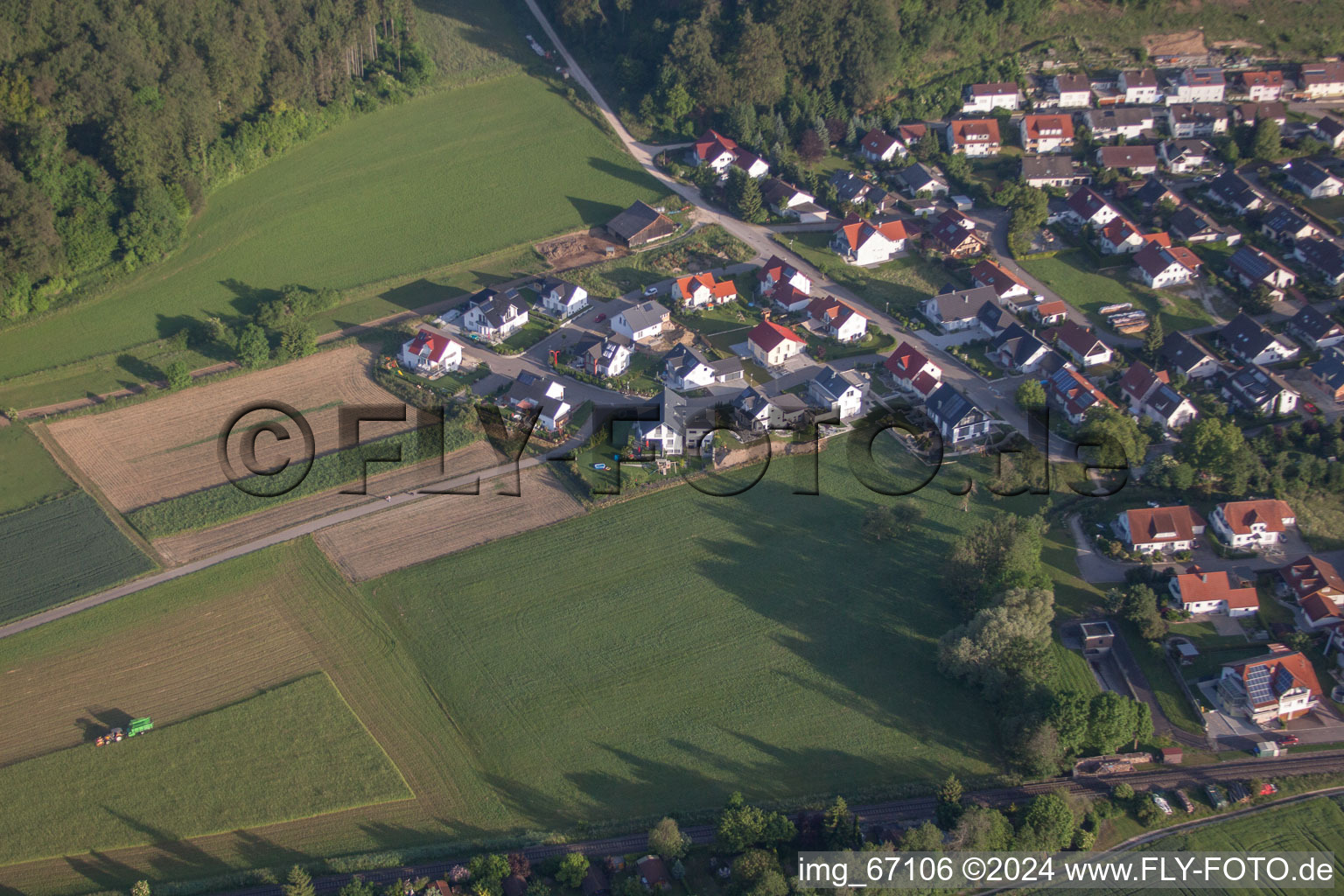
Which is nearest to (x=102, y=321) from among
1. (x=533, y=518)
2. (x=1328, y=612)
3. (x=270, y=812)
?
(x=533, y=518)

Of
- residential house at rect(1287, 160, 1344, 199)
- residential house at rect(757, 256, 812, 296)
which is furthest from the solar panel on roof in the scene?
residential house at rect(1287, 160, 1344, 199)

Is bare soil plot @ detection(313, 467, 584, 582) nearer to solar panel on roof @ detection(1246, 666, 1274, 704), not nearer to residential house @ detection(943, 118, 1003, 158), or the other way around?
solar panel on roof @ detection(1246, 666, 1274, 704)

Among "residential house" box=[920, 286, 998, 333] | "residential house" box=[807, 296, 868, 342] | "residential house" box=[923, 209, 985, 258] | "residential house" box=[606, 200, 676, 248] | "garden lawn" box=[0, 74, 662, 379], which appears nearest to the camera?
"residential house" box=[807, 296, 868, 342]

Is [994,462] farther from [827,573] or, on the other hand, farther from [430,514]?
[430,514]

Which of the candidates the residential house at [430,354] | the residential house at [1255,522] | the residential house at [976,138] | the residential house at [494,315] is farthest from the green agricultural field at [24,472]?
the residential house at [976,138]

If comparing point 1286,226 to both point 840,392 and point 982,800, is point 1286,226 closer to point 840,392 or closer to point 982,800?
point 840,392

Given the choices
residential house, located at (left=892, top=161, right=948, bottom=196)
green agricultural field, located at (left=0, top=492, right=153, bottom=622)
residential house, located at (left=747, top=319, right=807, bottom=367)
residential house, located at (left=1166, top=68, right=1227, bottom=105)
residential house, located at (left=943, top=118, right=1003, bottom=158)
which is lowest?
green agricultural field, located at (left=0, top=492, right=153, bottom=622)
